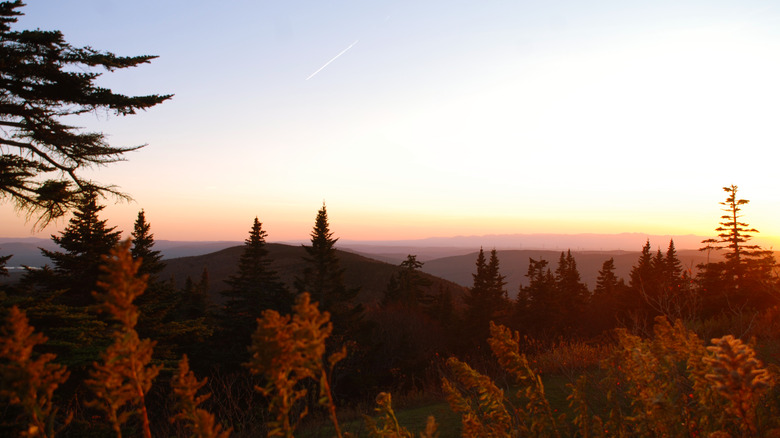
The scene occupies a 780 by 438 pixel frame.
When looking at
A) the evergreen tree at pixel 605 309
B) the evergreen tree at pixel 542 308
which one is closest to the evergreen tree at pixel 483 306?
the evergreen tree at pixel 542 308

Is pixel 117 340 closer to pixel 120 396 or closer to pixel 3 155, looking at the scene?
pixel 120 396

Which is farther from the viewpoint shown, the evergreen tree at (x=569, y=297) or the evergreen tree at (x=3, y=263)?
the evergreen tree at (x=569, y=297)

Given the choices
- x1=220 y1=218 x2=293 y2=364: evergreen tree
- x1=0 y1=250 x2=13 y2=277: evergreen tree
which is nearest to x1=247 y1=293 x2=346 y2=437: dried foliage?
x1=0 y1=250 x2=13 y2=277: evergreen tree

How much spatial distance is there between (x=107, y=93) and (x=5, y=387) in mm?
11991

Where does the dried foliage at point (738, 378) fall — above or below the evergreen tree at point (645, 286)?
above

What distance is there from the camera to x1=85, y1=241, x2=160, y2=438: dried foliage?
1561 mm

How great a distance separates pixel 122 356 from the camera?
163 centimetres

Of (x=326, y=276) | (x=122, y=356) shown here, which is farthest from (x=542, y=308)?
(x=122, y=356)

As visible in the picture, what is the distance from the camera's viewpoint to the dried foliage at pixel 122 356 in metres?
1.56

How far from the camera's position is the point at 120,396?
1.58 meters

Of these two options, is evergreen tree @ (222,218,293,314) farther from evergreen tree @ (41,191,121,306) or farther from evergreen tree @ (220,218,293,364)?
evergreen tree @ (41,191,121,306)

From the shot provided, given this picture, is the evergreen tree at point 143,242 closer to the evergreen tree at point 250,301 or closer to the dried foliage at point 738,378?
the evergreen tree at point 250,301

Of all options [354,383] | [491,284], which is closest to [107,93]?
[354,383]

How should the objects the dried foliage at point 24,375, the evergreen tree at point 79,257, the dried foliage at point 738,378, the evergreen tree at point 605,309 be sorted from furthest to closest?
1. the evergreen tree at point 605,309
2. the evergreen tree at point 79,257
3. the dried foliage at point 738,378
4. the dried foliage at point 24,375
